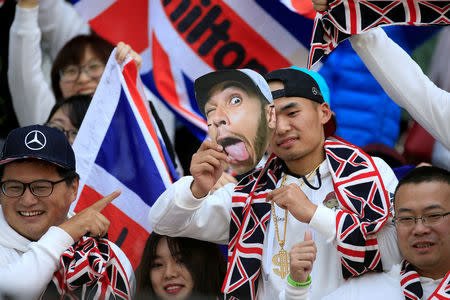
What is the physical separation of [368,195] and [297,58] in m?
1.75

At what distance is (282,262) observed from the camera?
324 centimetres

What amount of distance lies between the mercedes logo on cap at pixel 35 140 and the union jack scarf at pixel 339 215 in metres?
0.85

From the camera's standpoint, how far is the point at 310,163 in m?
3.47

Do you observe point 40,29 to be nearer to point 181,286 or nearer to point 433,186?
point 181,286

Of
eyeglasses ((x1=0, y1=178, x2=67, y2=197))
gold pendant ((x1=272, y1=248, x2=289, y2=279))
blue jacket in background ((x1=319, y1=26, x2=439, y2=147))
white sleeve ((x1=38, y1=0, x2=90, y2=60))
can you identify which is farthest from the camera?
white sleeve ((x1=38, y1=0, x2=90, y2=60))

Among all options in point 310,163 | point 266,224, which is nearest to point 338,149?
point 310,163

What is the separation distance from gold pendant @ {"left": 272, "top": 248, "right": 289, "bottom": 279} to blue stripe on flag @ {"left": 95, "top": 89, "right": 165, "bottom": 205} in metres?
0.91

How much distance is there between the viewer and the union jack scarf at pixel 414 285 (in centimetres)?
288

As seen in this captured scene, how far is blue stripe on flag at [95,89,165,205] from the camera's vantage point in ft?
13.1

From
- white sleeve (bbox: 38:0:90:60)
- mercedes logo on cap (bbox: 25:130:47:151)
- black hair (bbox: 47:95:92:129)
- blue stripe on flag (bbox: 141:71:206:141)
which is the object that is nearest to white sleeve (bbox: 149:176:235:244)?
mercedes logo on cap (bbox: 25:130:47:151)

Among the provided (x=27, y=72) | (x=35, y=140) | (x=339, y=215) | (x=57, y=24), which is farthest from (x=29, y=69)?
(x=339, y=215)

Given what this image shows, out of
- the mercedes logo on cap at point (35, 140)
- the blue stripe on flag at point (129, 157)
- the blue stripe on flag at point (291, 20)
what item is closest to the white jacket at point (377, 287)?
the blue stripe on flag at point (129, 157)

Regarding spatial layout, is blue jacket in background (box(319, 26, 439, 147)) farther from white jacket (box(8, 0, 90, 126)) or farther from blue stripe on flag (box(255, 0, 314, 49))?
white jacket (box(8, 0, 90, 126))

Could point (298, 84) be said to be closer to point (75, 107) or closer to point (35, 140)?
point (35, 140)
